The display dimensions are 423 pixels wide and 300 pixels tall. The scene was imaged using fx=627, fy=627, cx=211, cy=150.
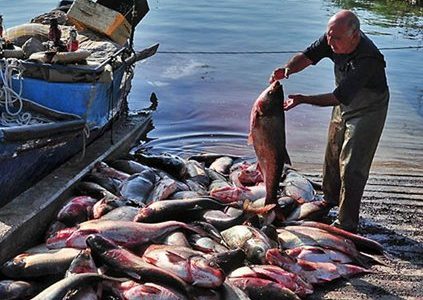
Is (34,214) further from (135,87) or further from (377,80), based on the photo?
(135,87)

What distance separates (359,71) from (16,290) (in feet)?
12.3

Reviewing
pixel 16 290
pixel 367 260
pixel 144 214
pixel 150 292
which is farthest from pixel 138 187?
pixel 367 260

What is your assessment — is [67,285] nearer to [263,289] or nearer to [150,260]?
[150,260]

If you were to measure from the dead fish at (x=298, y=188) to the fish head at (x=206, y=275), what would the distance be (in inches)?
103

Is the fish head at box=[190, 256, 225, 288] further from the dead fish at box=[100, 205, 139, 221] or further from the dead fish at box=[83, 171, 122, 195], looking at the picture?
the dead fish at box=[83, 171, 122, 195]

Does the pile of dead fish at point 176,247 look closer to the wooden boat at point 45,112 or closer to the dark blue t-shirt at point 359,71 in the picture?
the wooden boat at point 45,112

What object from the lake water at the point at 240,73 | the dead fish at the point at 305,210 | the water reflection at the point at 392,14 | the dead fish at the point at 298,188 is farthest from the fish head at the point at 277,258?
the water reflection at the point at 392,14

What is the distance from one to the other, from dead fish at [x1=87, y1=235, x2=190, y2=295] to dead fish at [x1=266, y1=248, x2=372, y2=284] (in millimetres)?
1058

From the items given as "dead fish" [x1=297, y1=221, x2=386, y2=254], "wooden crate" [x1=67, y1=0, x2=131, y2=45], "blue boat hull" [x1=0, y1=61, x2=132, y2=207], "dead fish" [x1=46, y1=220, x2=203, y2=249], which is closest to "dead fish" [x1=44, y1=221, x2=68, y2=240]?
"dead fish" [x1=46, y1=220, x2=203, y2=249]

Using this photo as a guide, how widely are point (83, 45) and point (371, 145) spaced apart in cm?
474

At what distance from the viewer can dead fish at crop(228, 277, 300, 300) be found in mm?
5215

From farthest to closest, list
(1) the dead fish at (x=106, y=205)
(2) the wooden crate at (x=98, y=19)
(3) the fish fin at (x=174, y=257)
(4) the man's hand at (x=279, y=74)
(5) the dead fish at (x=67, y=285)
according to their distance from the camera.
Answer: (2) the wooden crate at (x=98, y=19) < (4) the man's hand at (x=279, y=74) < (1) the dead fish at (x=106, y=205) < (3) the fish fin at (x=174, y=257) < (5) the dead fish at (x=67, y=285)

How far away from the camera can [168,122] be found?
13047 mm

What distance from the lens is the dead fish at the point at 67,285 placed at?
182 inches
